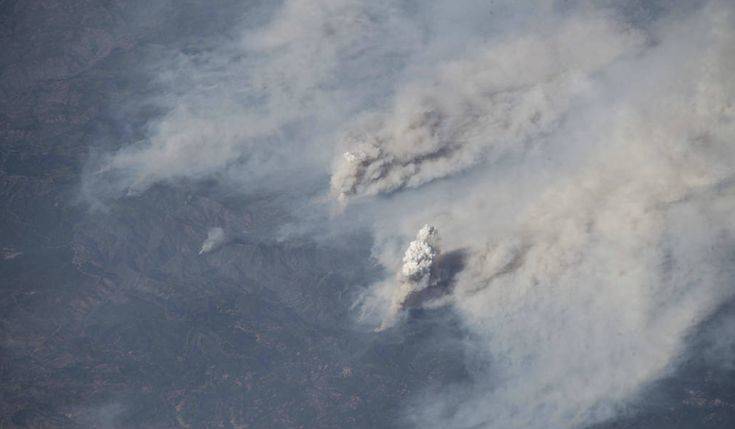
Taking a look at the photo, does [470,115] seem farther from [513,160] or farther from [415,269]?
[415,269]

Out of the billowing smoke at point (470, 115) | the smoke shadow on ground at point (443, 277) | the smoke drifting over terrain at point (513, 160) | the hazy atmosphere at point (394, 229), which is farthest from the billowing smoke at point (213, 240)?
the smoke shadow on ground at point (443, 277)

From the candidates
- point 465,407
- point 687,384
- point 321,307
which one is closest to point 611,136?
point 687,384

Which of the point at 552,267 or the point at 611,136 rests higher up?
the point at 611,136

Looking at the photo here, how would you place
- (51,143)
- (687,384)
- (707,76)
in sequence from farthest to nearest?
(51,143) < (707,76) < (687,384)

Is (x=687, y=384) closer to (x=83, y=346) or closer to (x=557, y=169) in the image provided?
(x=557, y=169)

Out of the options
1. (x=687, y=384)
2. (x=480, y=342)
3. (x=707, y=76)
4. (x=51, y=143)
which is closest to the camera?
(x=687, y=384)

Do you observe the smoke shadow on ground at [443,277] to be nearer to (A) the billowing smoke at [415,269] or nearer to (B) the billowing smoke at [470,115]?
(A) the billowing smoke at [415,269]

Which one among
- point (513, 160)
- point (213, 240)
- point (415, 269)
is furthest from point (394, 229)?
point (213, 240)

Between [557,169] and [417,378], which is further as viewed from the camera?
[557,169]
